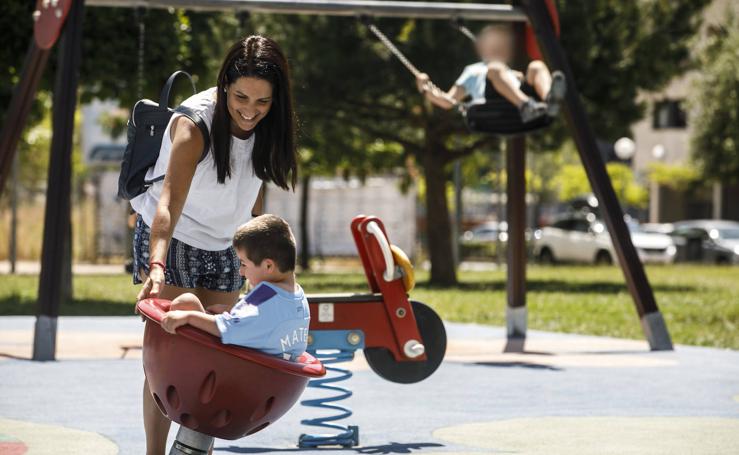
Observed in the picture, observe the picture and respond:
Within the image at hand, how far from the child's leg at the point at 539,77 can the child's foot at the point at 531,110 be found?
0.47ft

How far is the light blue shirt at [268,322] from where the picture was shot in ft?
12.0

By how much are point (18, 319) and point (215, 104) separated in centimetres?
904

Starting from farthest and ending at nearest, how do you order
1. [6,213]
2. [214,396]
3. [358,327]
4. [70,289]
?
[6,213] → [70,289] → [358,327] → [214,396]

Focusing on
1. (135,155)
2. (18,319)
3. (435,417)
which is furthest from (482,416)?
(18,319)

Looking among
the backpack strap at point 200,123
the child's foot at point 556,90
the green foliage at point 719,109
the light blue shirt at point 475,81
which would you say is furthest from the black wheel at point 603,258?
the backpack strap at point 200,123

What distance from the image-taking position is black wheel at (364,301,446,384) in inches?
249

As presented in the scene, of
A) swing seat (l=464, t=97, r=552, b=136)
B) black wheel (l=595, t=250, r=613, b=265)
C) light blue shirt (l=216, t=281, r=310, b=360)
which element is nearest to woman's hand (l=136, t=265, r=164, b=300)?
light blue shirt (l=216, t=281, r=310, b=360)

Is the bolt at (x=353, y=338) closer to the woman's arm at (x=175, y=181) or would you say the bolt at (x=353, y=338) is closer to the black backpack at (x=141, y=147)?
the black backpack at (x=141, y=147)

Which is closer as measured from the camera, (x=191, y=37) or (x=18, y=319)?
(x=18, y=319)

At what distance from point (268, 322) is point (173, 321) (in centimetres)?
29

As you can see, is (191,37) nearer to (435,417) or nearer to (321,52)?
Result: (321,52)

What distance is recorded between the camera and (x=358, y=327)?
245 inches

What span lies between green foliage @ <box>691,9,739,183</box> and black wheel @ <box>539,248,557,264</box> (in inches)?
266

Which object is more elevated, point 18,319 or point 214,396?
point 214,396
